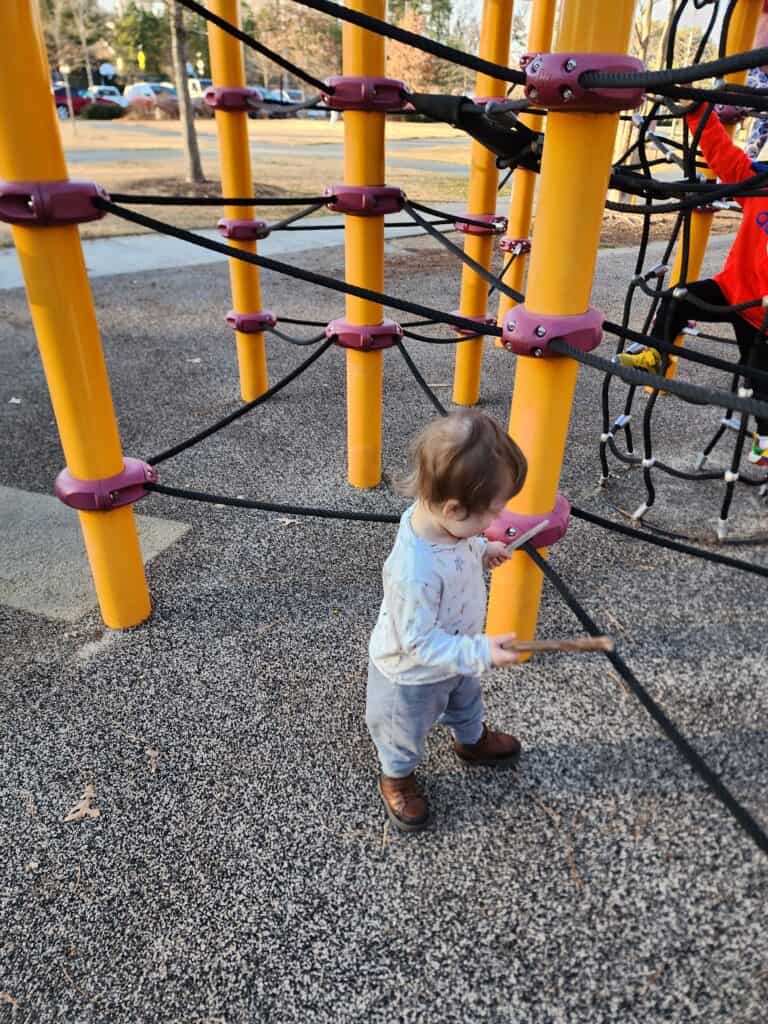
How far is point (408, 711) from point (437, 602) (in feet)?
0.96

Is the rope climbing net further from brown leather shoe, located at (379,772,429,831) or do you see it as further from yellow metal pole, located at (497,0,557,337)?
yellow metal pole, located at (497,0,557,337)

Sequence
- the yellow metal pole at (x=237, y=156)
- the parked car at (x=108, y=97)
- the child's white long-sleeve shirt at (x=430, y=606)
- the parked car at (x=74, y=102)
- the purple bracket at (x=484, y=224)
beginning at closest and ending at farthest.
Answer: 1. the child's white long-sleeve shirt at (x=430, y=606)
2. the yellow metal pole at (x=237, y=156)
3. the purple bracket at (x=484, y=224)
4. the parked car at (x=74, y=102)
5. the parked car at (x=108, y=97)

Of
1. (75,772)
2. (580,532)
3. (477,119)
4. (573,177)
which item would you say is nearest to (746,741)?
(580,532)

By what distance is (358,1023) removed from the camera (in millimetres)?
1260

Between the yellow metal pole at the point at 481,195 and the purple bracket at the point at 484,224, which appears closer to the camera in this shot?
the yellow metal pole at the point at 481,195

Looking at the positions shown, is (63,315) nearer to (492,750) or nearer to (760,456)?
(492,750)

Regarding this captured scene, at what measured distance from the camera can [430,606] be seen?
4.47 ft

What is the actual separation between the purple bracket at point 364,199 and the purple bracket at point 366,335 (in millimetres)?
388

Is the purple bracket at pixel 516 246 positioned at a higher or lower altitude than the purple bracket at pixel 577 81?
lower

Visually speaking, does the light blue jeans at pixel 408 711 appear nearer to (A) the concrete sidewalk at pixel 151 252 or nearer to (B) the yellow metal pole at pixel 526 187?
(B) the yellow metal pole at pixel 526 187

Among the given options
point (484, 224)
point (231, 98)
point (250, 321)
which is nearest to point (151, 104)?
point (250, 321)

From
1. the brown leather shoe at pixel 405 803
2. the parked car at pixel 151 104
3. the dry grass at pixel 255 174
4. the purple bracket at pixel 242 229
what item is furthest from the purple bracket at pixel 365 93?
the parked car at pixel 151 104

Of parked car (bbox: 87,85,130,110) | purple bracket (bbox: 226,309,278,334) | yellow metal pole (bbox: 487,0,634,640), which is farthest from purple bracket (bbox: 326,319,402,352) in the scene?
parked car (bbox: 87,85,130,110)

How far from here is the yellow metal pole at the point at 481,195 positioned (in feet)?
10.4
